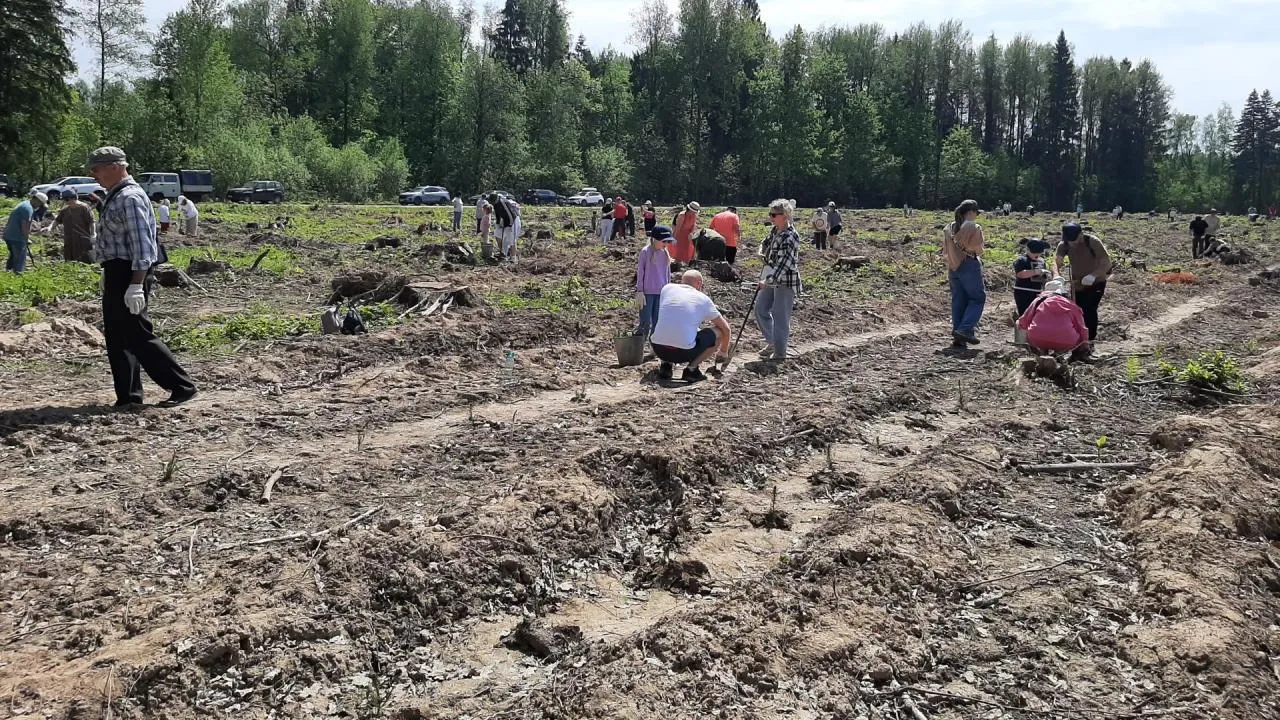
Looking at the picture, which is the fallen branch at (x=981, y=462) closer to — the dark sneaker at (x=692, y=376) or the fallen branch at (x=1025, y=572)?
the fallen branch at (x=1025, y=572)

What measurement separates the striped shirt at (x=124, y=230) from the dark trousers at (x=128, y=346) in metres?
0.09

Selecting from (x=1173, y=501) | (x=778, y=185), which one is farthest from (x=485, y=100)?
(x=1173, y=501)

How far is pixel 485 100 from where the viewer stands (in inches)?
→ 2667

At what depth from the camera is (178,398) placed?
772 cm

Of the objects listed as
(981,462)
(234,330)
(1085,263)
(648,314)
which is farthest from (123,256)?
(1085,263)

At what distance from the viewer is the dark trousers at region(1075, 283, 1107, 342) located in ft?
36.0

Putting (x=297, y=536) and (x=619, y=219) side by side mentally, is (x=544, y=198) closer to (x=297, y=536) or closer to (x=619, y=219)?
(x=619, y=219)

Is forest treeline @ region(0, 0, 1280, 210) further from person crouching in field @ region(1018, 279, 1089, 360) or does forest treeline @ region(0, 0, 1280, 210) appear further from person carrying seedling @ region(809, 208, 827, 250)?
person crouching in field @ region(1018, 279, 1089, 360)

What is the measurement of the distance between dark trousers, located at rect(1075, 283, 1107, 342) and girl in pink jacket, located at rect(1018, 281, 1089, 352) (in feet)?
2.07

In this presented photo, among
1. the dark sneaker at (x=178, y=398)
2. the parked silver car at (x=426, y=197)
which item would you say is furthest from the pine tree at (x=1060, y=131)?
the dark sneaker at (x=178, y=398)

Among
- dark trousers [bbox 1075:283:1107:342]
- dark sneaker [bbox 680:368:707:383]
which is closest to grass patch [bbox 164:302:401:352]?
dark sneaker [bbox 680:368:707:383]

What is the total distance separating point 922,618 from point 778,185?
254ft

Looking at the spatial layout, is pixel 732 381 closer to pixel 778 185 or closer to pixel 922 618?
pixel 922 618

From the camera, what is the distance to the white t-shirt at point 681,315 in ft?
29.3
